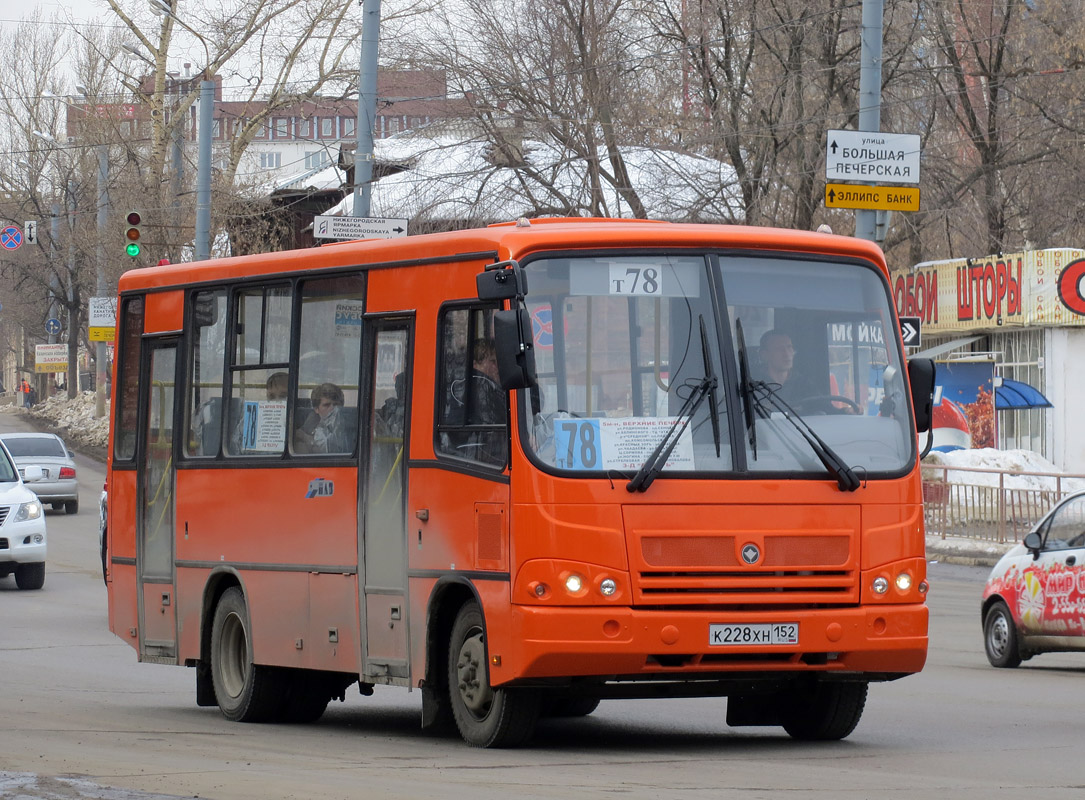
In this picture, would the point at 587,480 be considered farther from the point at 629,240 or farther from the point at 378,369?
the point at 378,369

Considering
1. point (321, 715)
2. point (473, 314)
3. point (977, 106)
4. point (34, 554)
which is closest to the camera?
point (473, 314)

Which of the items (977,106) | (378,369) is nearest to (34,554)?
(378,369)

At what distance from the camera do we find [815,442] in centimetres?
960

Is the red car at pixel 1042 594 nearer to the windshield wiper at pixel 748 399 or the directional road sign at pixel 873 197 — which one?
the directional road sign at pixel 873 197

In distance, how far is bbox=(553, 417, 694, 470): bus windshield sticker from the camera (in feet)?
30.3

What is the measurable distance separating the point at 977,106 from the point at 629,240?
98.4 ft

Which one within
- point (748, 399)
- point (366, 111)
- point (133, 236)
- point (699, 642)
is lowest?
point (699, 642)

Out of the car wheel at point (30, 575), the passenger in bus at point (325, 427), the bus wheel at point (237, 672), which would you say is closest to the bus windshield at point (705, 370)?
the passenger in bus at point (325, 427)

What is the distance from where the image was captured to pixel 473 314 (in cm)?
980

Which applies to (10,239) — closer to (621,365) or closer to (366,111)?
(366,111)

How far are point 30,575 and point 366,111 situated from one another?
7322mm

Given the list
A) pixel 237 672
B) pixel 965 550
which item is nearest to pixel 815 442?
pixel 237 672

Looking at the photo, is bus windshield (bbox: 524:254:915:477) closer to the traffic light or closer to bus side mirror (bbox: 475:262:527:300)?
bus side mirror (bbox: 475:262:527:300)

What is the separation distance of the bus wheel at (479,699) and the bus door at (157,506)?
3.74 meters
